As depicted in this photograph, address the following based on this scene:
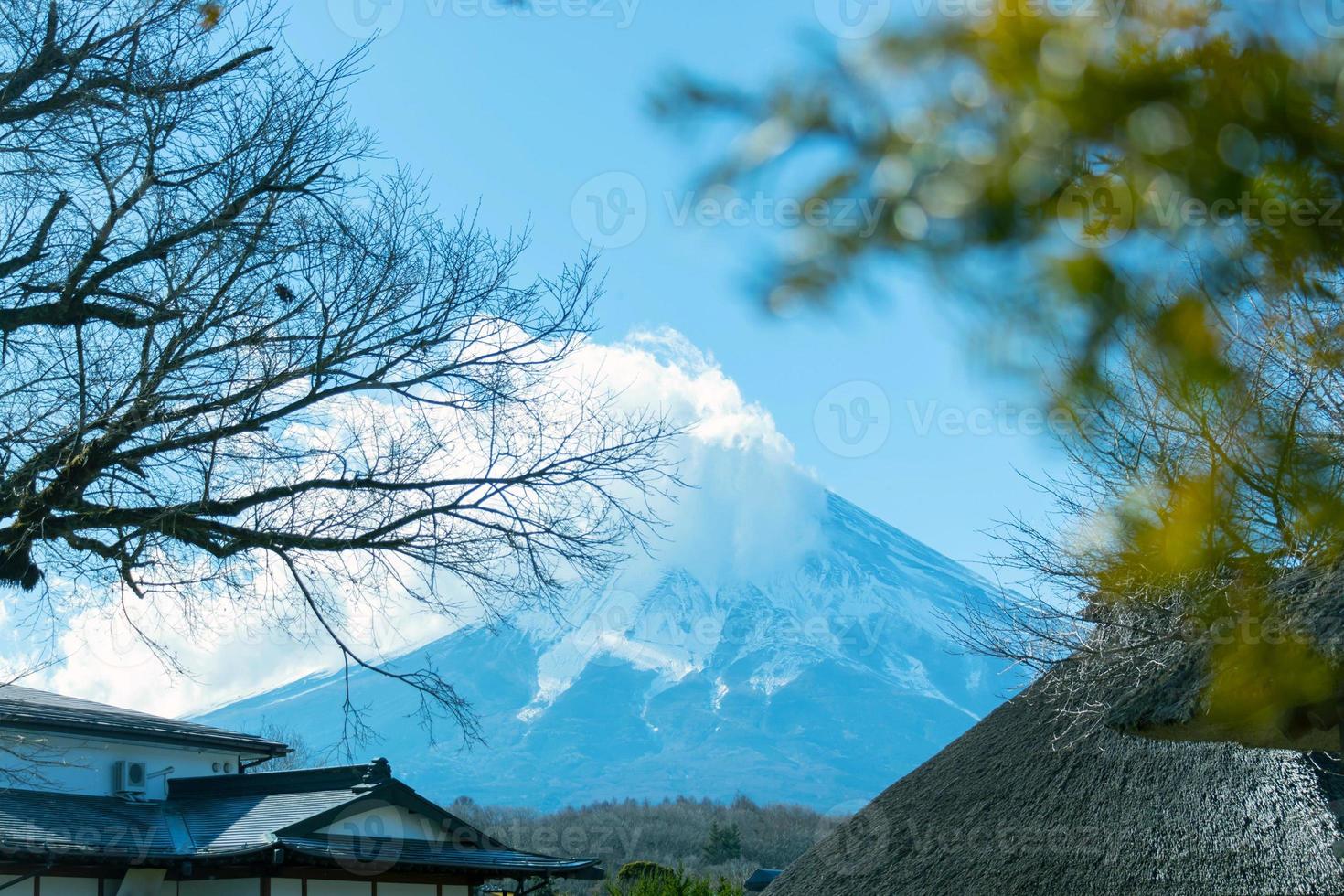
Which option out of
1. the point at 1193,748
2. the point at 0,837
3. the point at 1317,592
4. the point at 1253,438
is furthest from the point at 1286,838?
the point at 0,837

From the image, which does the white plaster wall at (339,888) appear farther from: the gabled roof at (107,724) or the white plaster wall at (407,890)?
the gabled roof at (107,724)

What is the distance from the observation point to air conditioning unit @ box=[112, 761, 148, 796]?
19391 millimetres

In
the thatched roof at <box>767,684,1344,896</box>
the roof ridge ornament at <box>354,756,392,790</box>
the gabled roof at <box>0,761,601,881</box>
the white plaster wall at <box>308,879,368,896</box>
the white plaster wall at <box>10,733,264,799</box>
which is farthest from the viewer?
the roof ridge ornament at <box>354,756,392,790</box>

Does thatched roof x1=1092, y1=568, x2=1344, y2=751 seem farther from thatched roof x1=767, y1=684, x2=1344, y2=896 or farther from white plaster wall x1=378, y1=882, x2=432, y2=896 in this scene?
white plaster wall x1=378, y1=882, x2=432, y2=896

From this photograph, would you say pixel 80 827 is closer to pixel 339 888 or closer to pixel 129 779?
pixel 129 779

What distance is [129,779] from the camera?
19.6m

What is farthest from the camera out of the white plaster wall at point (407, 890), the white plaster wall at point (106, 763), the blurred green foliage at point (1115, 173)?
the white plaster wall at point (106, 763)

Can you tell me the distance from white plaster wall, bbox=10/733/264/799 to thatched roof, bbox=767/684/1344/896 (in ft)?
34.0

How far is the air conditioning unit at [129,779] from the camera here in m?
19.4

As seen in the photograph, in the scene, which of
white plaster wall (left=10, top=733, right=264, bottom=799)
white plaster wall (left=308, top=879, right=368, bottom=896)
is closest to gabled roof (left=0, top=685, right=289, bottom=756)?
white plaster wall (left=10, top=733, right=264, bottom=799)

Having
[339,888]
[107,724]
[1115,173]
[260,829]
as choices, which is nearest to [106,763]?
[107,724]

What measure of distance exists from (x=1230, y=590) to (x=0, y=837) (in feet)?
44.1

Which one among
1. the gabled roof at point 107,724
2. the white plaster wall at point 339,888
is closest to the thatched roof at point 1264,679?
the white plaster wall at point 339,888

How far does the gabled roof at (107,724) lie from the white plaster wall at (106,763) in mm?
164
